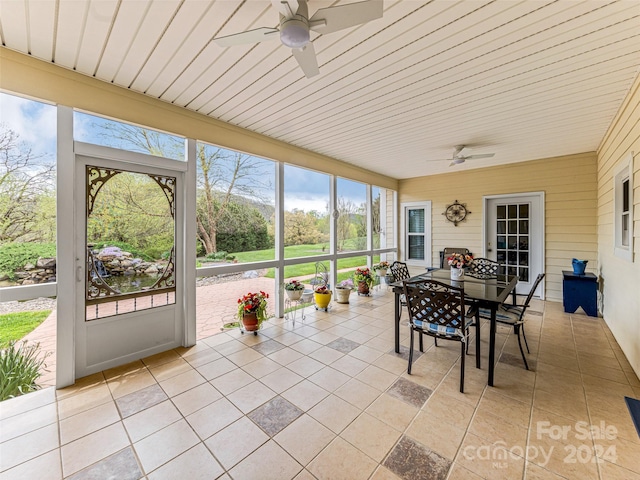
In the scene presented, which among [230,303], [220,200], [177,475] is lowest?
[177,475]

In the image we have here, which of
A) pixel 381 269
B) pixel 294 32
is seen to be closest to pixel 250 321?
pixel 294 32

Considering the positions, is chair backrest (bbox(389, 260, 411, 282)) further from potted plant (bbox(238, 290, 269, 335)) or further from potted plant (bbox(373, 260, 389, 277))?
potted plant (bbox(238, 290, 269, 335))

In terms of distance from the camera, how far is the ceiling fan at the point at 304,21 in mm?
1338

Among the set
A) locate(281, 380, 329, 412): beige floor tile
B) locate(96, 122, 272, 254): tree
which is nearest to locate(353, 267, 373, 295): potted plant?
locate(96, 122, 272, 254): tree

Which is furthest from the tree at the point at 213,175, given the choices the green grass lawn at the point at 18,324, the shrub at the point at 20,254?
the green grass lawn at the point at 18,324

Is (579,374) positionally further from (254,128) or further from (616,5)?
(254,128)

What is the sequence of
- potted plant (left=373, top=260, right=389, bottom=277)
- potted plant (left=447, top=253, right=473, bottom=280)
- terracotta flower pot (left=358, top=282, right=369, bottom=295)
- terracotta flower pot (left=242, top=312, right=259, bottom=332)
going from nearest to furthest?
potted plant (left=447, top=253, right=473, bottom=280), terracotta flower pot (left=242, top=312, right=259, bottom=332), terracotta flower pot (left=358, top=282, right=369, bottom=295), potted plant (left=373, top=260, right=389, bottom=277)

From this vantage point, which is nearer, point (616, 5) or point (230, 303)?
point (616, 5)

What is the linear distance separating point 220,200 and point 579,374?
14.5ft

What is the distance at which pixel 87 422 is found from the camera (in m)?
1.95

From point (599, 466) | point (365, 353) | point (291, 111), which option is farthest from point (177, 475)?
point (291, 111)

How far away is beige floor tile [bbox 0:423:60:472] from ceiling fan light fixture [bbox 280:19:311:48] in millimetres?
2937

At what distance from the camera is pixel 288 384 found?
2.40m

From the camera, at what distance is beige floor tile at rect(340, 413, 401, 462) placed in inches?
66.6
